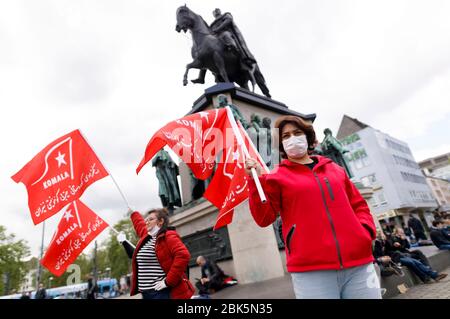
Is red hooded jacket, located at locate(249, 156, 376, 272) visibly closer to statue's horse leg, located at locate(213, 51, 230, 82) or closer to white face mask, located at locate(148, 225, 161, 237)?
white face mask, located at locate(148, 225, 161, 237)

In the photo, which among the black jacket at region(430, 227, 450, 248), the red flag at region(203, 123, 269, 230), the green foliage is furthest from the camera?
the green foliage

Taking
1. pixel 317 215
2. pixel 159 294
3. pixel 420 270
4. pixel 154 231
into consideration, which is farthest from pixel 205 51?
pixel 317 215

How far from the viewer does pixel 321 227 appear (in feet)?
6.18

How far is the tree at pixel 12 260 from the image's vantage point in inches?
1324

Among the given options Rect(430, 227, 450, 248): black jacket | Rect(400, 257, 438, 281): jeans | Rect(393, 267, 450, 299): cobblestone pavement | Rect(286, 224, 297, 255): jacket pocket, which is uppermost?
Rect(286, 224, 297, 255): jacket pocket

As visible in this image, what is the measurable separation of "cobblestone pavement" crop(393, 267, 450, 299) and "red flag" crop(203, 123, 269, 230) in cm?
354

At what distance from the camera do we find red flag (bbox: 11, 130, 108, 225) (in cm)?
403

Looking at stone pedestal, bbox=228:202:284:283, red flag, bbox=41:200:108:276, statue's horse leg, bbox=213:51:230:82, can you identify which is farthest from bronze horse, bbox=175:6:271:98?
red flag, bbox=41:200:108:276

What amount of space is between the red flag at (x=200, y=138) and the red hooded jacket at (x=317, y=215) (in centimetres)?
174

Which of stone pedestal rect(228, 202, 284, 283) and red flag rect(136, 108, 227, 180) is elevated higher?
red flag rect(136, 108, 227, 180)

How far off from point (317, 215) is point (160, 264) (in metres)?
2.06

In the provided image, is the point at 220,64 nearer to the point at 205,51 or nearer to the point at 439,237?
the point at 205,51

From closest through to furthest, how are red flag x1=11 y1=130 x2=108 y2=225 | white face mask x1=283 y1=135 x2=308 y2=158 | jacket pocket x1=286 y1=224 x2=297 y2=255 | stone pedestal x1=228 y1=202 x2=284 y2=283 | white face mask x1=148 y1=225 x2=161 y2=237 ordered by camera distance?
jacket pocket x1=286 y1=224 x2=297 y2=255 → white face mask x1=283 y1=135 x2=308 y2=158 → white face mask x1=148 y1=225 x2=161 y2=237 → red flag x1=11 y1=130 x2=108 y2=225 → stone pedestal x1=228 y1=202 x2=284 y2=283
